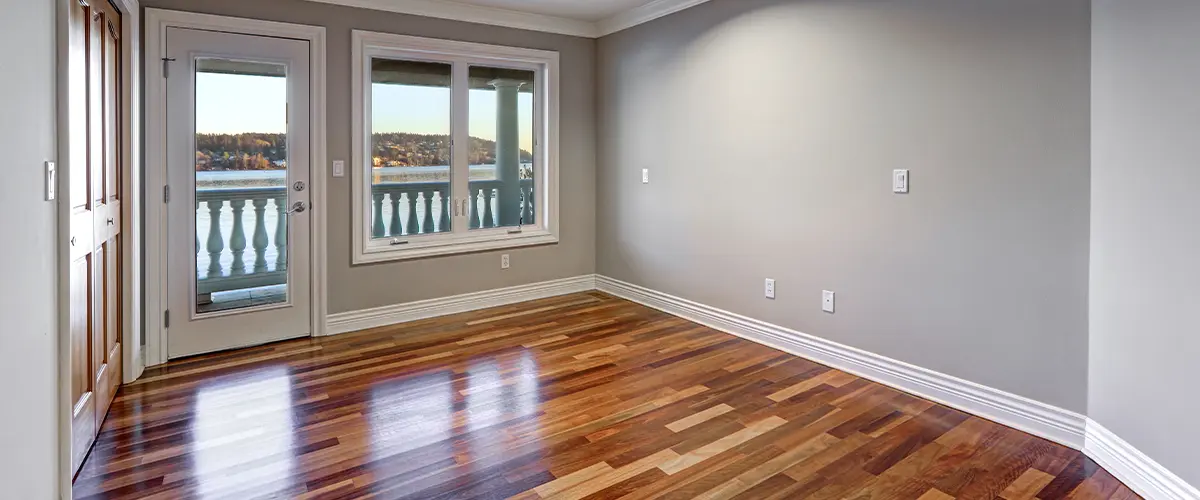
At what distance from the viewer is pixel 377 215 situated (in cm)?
486

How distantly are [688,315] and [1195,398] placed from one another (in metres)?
3.04

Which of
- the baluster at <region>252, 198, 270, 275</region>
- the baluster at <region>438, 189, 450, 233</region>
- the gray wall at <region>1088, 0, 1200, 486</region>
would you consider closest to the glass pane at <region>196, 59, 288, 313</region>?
the baluster at <region>252, 198, 270, 275</region>

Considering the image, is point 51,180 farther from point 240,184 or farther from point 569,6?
point 569,6

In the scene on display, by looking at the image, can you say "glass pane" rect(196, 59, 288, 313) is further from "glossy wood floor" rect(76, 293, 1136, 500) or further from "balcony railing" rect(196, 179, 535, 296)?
"glossy wood floor" rect(76, 293, 1136, 500)

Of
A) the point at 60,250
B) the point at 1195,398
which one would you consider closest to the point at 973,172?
the point at 1195,398

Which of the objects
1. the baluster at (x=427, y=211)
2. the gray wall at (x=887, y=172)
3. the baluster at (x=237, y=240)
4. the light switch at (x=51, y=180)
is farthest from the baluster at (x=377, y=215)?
the light switch at (x=51, y=180)

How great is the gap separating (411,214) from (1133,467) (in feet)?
14.0

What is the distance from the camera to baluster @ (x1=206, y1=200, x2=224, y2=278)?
407 cm

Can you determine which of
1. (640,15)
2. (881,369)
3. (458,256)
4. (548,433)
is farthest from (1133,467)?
(458,256)

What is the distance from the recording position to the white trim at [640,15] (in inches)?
187

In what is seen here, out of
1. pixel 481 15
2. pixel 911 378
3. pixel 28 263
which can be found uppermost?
pixel 481 15

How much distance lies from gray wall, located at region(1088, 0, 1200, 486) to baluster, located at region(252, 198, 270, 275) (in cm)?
428

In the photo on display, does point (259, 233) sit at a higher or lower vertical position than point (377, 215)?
lower

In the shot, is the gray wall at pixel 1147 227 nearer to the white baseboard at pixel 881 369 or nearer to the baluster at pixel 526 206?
the white baseboard at pixel 881 369
